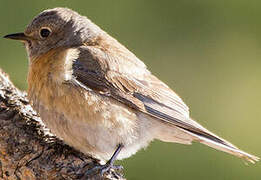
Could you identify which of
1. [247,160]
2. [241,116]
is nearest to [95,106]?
[247,160]

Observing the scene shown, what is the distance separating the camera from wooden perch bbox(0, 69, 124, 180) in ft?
16.4

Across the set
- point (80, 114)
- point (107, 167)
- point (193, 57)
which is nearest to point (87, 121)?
point (80, 114)

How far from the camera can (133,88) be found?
20.5 feet

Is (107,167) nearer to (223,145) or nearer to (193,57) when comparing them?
(223,145)

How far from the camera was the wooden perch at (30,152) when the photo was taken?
16.4ft

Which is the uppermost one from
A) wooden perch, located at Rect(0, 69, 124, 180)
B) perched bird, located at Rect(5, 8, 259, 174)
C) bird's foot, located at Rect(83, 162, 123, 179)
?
perched bird, located at Rect(5, 8, 259, 174)

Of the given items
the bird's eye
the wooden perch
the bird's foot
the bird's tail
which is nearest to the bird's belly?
the wooden perch

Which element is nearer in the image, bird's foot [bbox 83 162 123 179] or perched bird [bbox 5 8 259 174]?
bird's foot [bbox 83 162 123 179]

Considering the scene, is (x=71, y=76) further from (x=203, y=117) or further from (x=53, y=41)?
(x=203, y=117)

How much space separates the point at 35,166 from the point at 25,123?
51 centimetres

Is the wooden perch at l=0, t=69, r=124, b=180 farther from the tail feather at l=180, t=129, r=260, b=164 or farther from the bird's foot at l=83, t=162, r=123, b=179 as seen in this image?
the tail feather at l=180, t=129, r=260, b=164

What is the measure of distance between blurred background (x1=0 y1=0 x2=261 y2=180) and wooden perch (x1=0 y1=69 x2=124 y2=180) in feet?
3.80

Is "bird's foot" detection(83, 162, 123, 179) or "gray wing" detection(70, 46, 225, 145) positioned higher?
"gray wing" detection(70, 46, 225, 145)

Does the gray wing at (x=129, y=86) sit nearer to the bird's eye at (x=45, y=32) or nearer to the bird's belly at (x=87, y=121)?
the bird's belly at (x=87, y=121)
